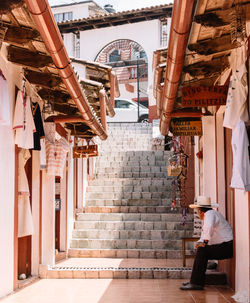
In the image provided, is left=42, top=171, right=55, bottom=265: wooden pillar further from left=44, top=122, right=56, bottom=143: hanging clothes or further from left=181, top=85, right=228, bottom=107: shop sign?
left=181, top=85, right=228, bottom=107: shop sign

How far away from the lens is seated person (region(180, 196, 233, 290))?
8.34 metres

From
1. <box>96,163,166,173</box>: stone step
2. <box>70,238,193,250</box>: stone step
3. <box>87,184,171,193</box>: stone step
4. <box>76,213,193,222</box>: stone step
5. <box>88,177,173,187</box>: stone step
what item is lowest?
<box>70,238,193,250</box>: stone step

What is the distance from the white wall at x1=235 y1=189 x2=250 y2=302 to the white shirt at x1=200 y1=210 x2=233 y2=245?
0.90 ft

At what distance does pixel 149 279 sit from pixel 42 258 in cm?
231

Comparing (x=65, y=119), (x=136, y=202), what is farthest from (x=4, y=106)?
(x=136, y=202)

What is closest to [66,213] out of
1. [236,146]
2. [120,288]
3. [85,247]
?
[85,247]

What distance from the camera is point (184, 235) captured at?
12.8 meters

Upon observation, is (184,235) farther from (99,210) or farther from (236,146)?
(236,146)

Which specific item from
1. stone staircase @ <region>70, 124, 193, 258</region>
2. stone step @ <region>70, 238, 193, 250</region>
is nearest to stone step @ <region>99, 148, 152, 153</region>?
stone staircase @ <region>70, 124, 193, 258</region>

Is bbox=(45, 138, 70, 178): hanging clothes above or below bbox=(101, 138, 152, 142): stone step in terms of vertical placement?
below

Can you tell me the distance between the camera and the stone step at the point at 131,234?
42.4 feet

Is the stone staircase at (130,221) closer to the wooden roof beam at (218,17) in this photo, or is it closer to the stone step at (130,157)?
the stone step at (130,157)

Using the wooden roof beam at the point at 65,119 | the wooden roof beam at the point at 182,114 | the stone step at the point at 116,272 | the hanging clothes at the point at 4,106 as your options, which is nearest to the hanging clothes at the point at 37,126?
the wooden roof beam at the point at 65,119

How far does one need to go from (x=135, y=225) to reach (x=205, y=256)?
505cm
